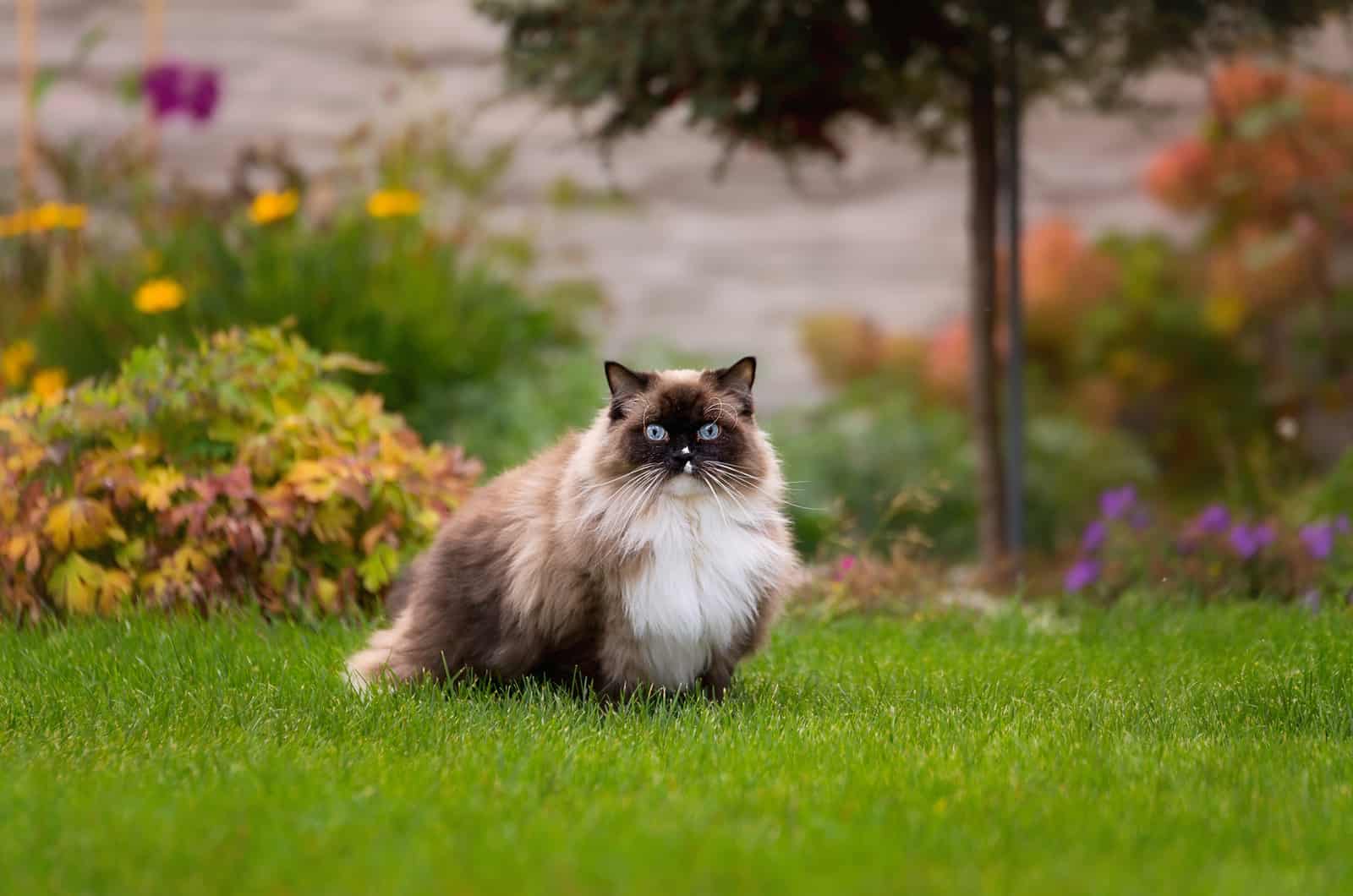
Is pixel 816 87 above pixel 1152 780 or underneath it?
above

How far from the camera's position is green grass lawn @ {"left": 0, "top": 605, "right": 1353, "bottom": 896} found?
2445 mm

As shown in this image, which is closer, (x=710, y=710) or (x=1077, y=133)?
(x=710, y=710)

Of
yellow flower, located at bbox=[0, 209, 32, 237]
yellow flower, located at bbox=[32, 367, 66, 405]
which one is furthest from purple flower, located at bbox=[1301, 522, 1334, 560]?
yellow flower, located at bbox=[0, 209, 32, 237]

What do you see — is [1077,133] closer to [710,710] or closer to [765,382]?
[765,382]

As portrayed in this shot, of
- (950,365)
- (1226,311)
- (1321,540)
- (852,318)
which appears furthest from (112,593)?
(1226,311)

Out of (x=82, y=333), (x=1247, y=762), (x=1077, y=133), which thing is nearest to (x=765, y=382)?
(x=1077, y=133)

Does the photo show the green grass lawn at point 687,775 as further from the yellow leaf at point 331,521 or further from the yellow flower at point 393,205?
the yellow flower at point 393,205

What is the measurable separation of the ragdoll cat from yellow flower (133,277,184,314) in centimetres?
335

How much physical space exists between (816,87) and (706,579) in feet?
10.2

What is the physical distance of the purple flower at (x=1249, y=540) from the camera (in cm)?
605

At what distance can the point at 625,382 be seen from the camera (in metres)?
3.81

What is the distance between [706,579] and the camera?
368 centimetres

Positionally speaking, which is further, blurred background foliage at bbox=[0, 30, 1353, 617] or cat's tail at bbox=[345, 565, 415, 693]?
blurred background foliage at bbox=[0, 30, 1353, 617]

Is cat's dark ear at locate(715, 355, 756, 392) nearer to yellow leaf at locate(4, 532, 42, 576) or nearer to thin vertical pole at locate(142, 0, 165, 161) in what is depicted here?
yellow leaf at locate(4, 532, 42, 576)
